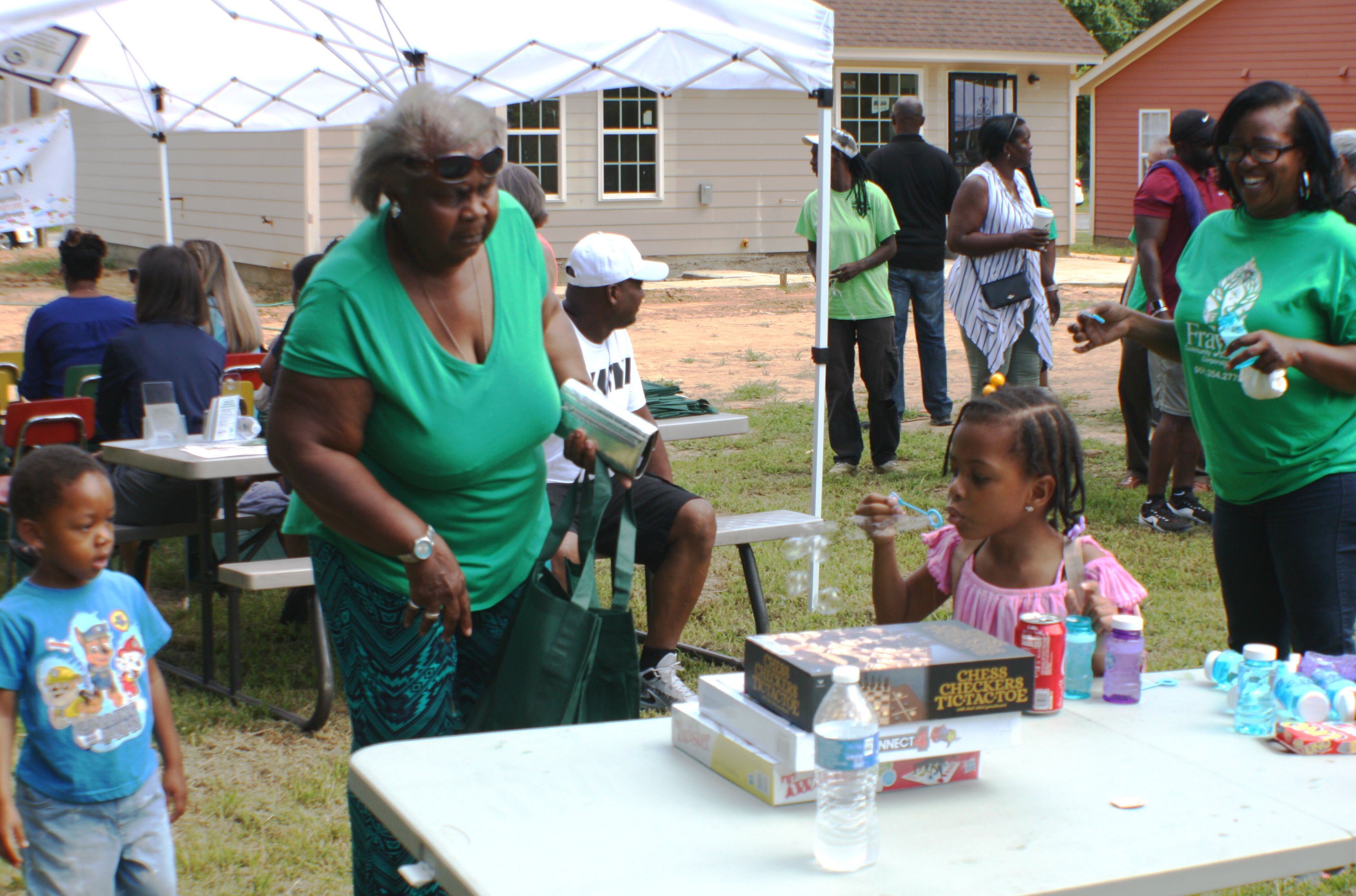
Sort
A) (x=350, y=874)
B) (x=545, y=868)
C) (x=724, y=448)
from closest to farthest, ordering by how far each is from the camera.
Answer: (x=545, y=868) < (x=350, y=874) < (x=724, y=448)

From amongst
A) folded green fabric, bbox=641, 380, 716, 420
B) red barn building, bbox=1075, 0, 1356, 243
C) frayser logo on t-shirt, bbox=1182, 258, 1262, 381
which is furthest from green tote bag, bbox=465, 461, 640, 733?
red barn building, bbox=1075, 0, 1356, 243

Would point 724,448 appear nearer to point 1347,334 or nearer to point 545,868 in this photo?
point 1347,334

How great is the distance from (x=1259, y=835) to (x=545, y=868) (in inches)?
38.7

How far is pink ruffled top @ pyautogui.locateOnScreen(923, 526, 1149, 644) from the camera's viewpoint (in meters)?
2.60

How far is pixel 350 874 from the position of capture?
346 cm

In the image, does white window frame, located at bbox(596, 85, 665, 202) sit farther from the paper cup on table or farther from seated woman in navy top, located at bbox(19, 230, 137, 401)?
seated woman in navy top, located at bbox(19, 230, 137, 401)

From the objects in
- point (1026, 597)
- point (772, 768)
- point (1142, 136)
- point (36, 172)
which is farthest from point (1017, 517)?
point (1142, 136)

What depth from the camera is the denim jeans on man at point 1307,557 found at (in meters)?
3.05

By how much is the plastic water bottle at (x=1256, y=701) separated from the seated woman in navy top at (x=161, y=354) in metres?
4.34

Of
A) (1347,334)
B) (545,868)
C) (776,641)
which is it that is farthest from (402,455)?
(1347,334)

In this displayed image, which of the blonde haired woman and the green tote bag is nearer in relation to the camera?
the green tote bag

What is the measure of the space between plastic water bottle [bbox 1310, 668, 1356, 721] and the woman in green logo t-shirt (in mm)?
792

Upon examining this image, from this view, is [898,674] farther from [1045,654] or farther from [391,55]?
[391,55]

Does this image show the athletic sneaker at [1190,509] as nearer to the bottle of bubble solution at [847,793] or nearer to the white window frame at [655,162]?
the bottle of bubble solution at [847,793]
